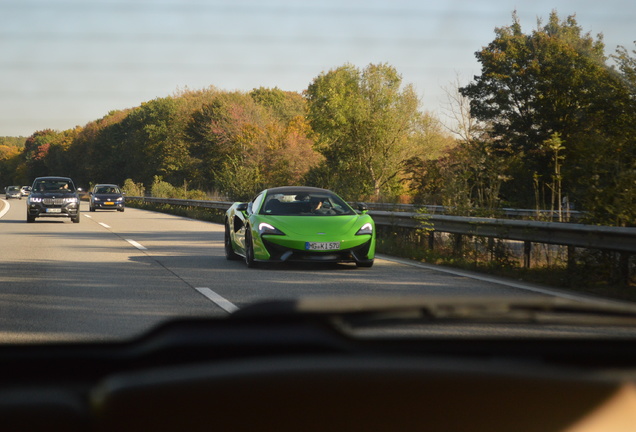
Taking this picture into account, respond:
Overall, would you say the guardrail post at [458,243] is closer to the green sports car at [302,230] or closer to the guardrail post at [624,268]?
the green sports car at [302,230]

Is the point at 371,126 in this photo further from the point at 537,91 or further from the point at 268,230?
the point at 268,230

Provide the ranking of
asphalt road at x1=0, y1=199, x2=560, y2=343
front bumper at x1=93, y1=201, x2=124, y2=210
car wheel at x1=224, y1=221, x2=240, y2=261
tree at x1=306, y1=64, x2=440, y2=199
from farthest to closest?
tree at x1=306, y1=64, x2=440, y2=199
front bumper at x1=93, y1=201, x2=124, y2=210
car wheel at x1=224, y1=221, x2=240, y2=261
asphalt road at x1=0, y1=199, x2=560, y2=343

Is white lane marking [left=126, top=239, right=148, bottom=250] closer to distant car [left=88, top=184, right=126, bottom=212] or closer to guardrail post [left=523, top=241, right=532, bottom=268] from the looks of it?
guardrail post [left=523, top=241, right=532, bottom=268]

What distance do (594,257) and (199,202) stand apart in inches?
1168

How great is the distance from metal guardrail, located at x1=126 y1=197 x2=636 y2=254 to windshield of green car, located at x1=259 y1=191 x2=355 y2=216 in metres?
2.20

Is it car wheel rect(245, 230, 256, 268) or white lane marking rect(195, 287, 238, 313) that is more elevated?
car wheel rect(245, 230, 256, 268)

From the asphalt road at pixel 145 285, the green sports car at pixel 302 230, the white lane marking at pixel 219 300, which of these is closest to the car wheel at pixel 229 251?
the asphalt road at pixel 145 285

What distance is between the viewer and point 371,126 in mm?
62656

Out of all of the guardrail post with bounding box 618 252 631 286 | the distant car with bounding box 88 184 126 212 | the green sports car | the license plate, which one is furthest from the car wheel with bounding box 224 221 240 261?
the distant car with bounding box 88 184 126 212

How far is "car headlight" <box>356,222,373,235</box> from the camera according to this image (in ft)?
42.1

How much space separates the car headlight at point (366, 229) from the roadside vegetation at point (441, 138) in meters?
1.84

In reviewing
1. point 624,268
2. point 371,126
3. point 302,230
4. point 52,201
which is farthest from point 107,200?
point 624,268

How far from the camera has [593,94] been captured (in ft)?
149

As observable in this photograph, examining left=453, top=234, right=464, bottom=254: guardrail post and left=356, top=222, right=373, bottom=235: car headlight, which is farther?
left=453, top=234, right=464, bottom=254: guardrail post
